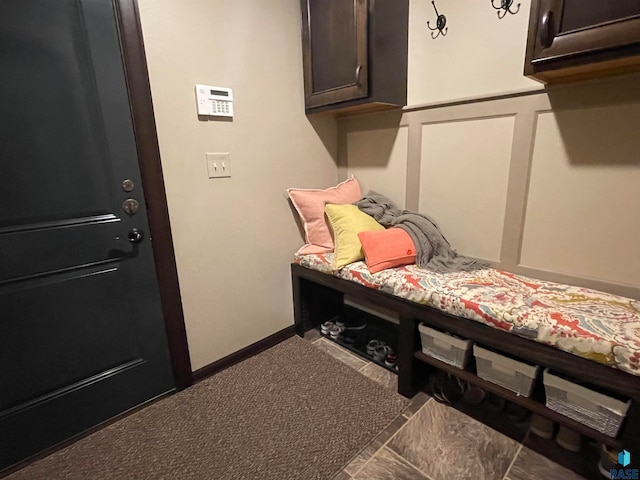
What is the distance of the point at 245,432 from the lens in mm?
1454

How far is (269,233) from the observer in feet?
6.57

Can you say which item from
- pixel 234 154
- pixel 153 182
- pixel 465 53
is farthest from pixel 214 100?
pixel 465 53

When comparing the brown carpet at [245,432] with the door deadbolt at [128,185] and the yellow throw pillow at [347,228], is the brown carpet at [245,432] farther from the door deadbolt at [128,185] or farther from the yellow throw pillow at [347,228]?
the door deadbolt at [128,185]

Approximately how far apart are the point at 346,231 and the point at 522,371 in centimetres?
107

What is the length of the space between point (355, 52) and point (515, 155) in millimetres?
984

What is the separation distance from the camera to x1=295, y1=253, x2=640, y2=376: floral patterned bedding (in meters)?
1.03

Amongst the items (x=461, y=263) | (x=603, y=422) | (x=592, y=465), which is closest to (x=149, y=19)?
(x=461, y=263)

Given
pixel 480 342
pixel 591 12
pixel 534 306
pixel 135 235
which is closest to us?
pixel 591 12

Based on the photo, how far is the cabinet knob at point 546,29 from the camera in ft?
3.68

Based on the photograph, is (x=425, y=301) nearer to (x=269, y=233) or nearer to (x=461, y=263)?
(x=461, y=263)

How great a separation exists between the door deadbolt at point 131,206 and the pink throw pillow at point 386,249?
1131 mm

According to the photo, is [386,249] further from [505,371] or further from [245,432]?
[245,432]

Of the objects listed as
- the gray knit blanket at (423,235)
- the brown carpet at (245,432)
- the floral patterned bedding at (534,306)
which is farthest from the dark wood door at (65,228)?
Result: the gray knit blanket at (423,235)

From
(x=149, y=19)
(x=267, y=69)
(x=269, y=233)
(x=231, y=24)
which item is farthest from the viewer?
(x=269, y=233)
